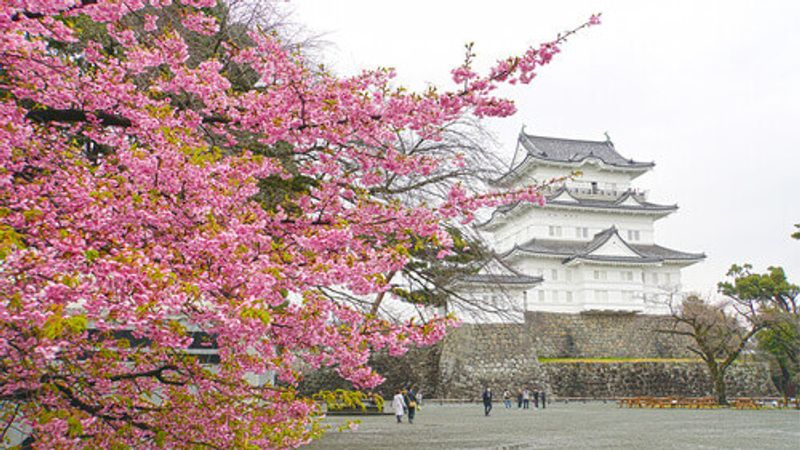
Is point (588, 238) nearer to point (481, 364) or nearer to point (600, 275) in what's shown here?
point (600, 275)

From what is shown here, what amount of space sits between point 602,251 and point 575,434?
22.8 m

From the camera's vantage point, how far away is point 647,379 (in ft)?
98.4

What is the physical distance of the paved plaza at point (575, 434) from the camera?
1100 centimetres

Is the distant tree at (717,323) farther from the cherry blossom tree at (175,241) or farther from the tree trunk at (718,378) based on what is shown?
the cherry blossom tree at (175,241)

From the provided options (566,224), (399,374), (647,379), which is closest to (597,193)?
(566,224)

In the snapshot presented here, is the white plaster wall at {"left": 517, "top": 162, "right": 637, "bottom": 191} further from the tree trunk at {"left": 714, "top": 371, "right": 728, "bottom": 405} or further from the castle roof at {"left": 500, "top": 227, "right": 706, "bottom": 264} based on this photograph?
the tree trunk at {"left": 714, "top": 371, "right": 728, "bottom": 405}

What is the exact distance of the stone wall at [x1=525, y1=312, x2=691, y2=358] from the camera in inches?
1277

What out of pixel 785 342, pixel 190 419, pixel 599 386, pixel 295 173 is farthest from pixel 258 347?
pixel 785 342

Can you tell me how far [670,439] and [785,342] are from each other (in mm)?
20870

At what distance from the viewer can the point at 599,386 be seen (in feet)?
97.2

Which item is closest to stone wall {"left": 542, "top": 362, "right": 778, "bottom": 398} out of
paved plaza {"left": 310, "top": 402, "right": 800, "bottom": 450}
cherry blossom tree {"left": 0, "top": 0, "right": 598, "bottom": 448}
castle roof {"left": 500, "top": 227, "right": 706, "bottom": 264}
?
castle roof {"left": 500, "top": 227, "right": 706, "bottom": 264}

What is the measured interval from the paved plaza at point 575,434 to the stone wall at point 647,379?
1162cm

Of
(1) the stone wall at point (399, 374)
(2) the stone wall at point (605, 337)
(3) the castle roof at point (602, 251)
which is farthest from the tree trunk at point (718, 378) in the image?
(1) the stone wall at point (399, 374)

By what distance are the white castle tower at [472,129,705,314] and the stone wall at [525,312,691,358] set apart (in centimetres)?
73
